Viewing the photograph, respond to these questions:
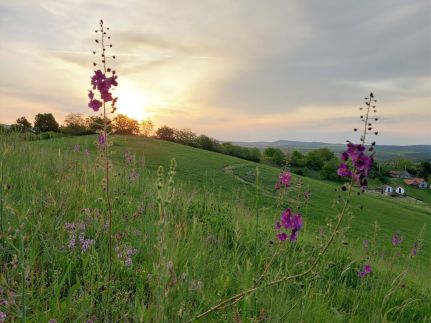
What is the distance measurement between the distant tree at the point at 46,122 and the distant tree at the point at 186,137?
21.1 m

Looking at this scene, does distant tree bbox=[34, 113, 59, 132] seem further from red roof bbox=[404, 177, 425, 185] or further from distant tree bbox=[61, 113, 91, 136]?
red roof bbox=[404, 177, 425, 185]

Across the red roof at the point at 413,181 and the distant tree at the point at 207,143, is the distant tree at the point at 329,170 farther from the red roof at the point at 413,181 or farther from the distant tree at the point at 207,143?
the red roof at the point at 413,181

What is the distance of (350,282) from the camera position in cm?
643

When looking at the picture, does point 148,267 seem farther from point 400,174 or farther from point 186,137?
point 400,174

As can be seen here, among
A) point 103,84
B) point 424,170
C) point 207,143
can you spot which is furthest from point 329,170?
point 424,170

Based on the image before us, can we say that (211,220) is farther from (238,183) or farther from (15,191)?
(238,183)

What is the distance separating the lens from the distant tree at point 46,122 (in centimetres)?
5585

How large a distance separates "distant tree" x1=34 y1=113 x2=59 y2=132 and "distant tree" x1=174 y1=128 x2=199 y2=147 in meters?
21.1

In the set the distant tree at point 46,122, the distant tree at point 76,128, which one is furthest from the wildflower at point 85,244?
the distant tree at point 46,122

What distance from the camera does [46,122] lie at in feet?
188

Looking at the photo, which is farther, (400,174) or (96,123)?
(400,174)

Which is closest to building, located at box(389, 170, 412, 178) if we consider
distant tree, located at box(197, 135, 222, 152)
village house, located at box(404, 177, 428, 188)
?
village house, located at box(404, 177, 428, 188)

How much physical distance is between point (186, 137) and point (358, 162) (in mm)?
63403

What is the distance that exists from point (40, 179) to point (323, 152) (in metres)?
103
